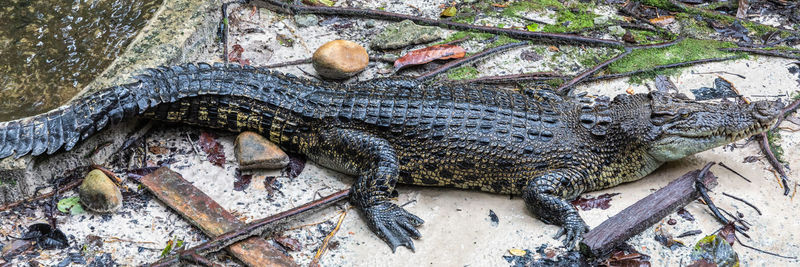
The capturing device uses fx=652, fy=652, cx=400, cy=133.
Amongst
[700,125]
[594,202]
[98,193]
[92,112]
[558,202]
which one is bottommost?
[594,202]

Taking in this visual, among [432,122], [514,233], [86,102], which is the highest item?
[86,102]

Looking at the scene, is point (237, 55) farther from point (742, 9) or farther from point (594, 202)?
point (742, 9)

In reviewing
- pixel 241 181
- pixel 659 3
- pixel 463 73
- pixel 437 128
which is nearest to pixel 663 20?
pixel 659 3

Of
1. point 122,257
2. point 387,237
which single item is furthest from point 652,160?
point 122,257

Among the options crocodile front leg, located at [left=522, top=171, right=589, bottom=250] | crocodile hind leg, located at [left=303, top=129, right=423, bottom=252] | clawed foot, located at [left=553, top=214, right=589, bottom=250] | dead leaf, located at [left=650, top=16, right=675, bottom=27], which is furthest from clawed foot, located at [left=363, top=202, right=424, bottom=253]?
dead leaf, located at [left=650, top=16, right=675, bottom=27]

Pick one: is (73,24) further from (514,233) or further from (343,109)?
(514,233)

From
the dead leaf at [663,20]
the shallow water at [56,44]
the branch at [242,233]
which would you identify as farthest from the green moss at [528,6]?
the shallow water at [56,44]
